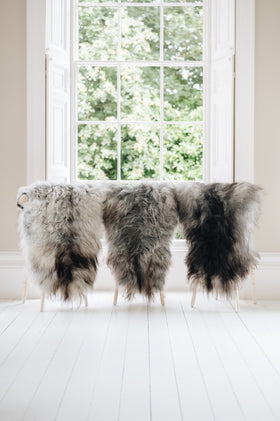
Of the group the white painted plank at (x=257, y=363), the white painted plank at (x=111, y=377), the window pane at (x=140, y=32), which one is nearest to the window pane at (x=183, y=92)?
the window pane at (x=140, y=32)

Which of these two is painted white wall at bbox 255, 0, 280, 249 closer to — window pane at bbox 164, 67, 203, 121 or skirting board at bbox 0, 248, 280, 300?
skirting board at bbox 0, 248, 280, 300

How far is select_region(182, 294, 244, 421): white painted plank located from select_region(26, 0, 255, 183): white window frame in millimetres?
1366

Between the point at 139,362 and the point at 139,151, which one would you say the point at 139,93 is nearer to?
the point at 139,151

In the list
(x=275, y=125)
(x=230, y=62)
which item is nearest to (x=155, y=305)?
(x=275, y=125)

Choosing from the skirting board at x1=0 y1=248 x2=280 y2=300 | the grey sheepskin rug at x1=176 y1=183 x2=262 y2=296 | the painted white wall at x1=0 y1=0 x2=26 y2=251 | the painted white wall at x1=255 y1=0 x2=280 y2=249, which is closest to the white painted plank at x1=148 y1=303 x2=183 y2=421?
the grey sheepskin rug at x1=176 y1=183 x2=262 y2=296

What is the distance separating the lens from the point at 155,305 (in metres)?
4.12

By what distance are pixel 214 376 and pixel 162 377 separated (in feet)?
0.76

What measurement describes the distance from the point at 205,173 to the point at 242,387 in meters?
2.54

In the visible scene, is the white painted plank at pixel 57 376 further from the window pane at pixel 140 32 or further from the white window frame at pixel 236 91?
the window pane at pixel 140 32

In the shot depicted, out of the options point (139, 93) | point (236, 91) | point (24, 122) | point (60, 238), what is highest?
point (139, 93)

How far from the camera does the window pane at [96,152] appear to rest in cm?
718

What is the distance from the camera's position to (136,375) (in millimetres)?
2615

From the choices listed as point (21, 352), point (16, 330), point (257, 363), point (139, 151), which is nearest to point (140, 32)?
point (139, 151)

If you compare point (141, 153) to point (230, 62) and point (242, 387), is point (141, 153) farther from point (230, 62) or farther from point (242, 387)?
point (242, 387)
